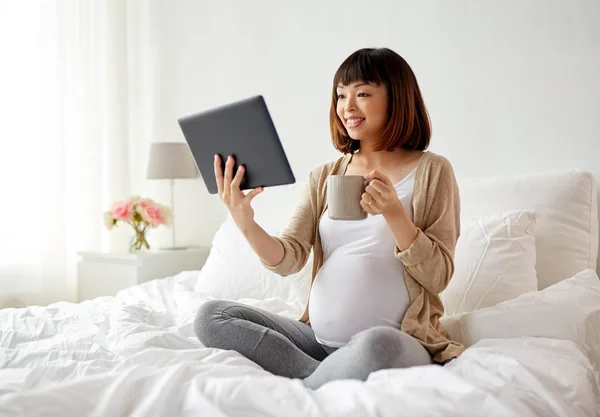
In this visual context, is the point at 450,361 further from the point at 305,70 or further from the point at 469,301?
the point at 305,70

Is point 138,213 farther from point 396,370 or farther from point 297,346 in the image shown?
point 396,370

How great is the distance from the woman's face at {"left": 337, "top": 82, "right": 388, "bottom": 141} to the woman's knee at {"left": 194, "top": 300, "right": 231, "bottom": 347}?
509 millimetres

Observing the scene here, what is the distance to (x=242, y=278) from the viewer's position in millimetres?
2551

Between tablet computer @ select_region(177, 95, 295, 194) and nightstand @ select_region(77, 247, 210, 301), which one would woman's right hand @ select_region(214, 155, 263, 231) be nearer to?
tablet computer @ select_region(177, 95, 295, 194)

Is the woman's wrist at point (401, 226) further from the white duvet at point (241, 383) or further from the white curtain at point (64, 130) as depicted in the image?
the white curtain at point (64, 130)

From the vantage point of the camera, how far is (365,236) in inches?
64.7

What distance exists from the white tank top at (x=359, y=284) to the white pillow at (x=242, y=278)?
671 mm

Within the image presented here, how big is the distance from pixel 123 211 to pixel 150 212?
0.13m

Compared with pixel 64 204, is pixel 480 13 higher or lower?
higher

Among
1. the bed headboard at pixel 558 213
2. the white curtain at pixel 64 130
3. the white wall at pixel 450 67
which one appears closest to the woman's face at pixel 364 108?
the bed headboard at pixel 558 213

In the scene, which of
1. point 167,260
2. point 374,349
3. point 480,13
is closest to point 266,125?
point 374,349

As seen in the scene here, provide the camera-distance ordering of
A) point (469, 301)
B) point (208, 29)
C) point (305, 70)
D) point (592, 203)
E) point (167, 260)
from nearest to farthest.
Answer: point (469, 301)
point (592, 203)
point (305, 70)
point (167, 260)
point (208, 29)

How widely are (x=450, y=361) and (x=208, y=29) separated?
8.54 ft

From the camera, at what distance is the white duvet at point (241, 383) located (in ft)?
3.64
